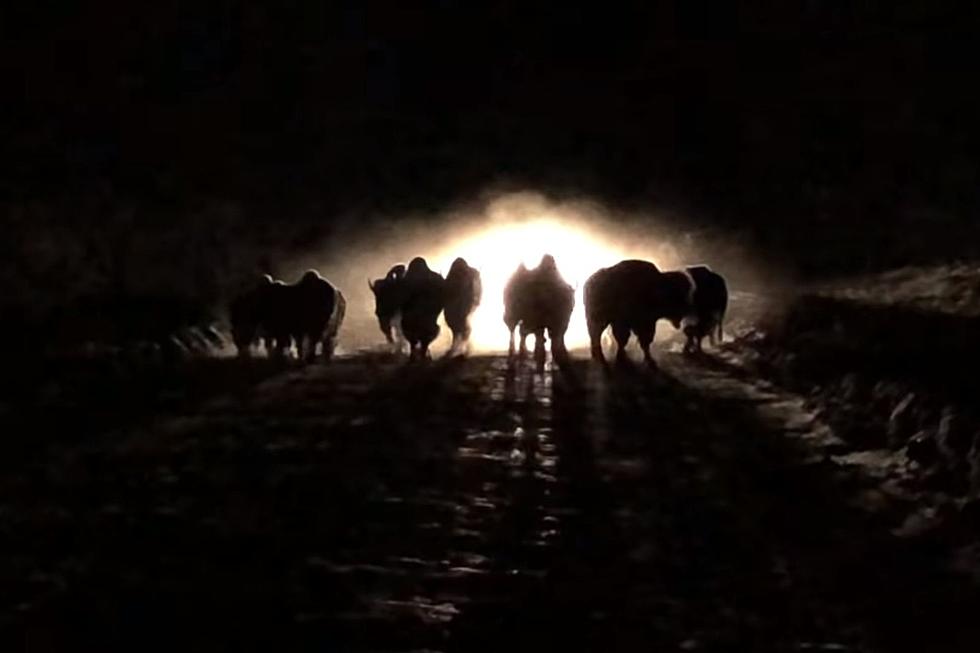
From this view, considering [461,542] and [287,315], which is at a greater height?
[287,315]

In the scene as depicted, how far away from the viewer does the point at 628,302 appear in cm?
2114

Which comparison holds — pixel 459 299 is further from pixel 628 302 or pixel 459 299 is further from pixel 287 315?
pixel 628 302

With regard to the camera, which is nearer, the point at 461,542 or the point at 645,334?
the point at 461,542

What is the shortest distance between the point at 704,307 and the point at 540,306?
2.77 metres

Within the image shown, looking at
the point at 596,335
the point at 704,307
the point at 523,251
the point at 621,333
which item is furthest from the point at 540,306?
the point at 523,251

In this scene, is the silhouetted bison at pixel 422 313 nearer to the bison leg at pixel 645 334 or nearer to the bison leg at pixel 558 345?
the bison leg at pixel 558 345

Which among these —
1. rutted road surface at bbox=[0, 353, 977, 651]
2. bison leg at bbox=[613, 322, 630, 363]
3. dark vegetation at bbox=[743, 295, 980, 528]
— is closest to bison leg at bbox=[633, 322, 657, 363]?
bison leg at bbox=[613, 322, 630, 363]

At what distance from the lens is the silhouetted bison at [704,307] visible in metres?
23.2

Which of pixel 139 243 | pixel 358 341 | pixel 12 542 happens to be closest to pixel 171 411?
pixel 12 542

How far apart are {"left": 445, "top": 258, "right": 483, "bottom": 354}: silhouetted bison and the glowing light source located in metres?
10.0

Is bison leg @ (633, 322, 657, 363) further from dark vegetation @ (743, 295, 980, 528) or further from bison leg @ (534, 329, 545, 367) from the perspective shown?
dark vegetation @ (743, 295, 980, 528)

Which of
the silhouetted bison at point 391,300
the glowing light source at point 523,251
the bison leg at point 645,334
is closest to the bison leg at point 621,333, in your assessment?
the bison leg at point 645,334

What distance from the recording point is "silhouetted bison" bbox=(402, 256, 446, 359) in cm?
2266

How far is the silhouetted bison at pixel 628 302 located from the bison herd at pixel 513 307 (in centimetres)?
1
